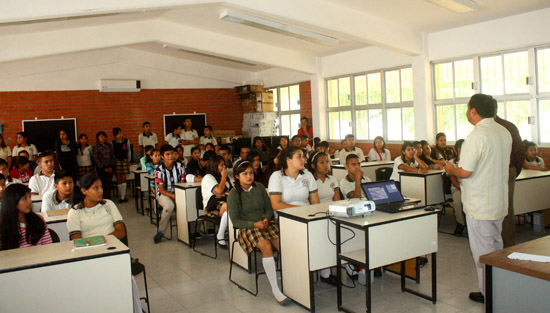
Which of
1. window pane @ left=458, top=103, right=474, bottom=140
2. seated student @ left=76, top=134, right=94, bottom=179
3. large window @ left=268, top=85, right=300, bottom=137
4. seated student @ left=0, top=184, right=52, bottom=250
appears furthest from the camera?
large window @ left=268, top=85, right=300, bottom=137

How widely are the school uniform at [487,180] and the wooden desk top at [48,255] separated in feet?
8.32

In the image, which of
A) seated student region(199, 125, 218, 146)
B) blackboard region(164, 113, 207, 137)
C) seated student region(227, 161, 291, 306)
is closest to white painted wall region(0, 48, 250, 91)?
blackboard region(164, 113, 207, 137)

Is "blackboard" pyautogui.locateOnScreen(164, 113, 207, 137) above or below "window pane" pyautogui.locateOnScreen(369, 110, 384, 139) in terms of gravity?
above

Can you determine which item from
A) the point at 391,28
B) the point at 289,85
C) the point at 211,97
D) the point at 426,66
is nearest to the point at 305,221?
the point at 391,28

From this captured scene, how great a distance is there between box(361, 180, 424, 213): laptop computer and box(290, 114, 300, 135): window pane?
867 centimetres

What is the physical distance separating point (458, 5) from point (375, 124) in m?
4.04

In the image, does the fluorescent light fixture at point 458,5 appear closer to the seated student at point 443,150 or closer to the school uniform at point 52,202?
the seated student at point 443,150

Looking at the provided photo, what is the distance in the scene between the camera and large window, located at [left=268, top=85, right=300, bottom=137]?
41.0 ft

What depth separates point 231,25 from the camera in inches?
346

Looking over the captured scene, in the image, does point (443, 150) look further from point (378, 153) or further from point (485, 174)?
point (485, 174)

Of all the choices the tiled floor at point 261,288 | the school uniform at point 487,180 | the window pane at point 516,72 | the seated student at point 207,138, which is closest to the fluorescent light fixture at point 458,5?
the window pane at point 516,72

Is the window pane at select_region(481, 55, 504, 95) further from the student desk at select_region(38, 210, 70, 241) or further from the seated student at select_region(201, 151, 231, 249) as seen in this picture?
the student desk at select_region(38, 210, 70, 241)

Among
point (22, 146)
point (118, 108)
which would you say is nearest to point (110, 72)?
point (118, 108)

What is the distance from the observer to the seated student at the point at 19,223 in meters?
3.15
